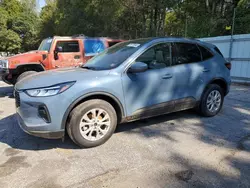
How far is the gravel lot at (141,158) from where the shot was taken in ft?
8.07

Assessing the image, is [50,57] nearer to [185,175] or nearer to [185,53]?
[185,53]

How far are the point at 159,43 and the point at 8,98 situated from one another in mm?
5278

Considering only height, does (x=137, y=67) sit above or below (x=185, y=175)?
above

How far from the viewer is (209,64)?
13.9ft

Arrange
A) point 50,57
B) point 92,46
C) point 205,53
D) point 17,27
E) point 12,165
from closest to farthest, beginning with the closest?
Result: 1. point 12,165
2. point 205,53
3. point 50,57
4. point 92,46
5. point 17,27

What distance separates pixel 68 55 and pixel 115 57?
3832 mm

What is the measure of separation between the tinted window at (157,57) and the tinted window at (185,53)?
151 mm

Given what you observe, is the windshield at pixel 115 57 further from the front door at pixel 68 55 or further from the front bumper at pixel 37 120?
the front door at pixel 68 55

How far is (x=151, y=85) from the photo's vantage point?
11.6 feet

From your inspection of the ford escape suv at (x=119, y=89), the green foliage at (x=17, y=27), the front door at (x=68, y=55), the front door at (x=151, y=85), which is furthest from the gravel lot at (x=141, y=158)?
the green foliage at (x=17, y=27)

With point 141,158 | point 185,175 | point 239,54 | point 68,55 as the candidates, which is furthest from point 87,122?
point 239,54

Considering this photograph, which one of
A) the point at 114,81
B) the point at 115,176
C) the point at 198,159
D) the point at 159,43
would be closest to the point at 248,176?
the point at 198,159

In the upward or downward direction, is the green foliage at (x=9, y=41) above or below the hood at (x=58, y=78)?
above

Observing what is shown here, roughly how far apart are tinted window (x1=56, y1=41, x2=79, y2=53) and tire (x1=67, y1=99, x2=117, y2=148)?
4.46 meters
